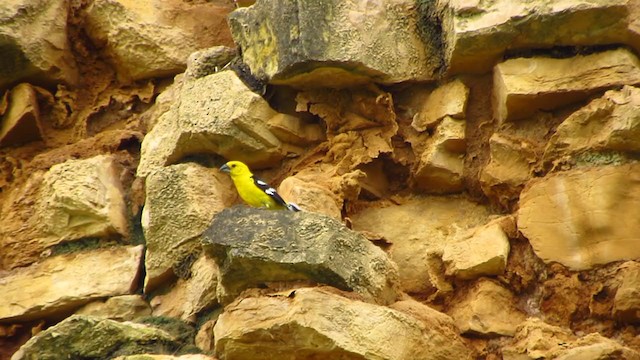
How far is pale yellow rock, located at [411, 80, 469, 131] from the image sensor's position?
826 cm

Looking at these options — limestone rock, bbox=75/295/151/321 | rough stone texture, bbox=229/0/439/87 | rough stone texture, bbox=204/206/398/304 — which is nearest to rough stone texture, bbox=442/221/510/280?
rough stone texture, bbox=204/206/398/304

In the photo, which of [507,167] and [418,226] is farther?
[418,226]

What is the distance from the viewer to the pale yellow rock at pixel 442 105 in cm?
826

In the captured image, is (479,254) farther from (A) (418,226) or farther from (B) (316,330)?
(B) (316,330)

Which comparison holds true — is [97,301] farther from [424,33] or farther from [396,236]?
[424,33]

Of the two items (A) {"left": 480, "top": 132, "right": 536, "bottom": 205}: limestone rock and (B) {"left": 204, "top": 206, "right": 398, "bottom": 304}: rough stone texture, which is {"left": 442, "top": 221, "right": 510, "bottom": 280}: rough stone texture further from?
(B) {"left": 204, "top": 206, "right": 398, "bottom": 304}: rough stone texture

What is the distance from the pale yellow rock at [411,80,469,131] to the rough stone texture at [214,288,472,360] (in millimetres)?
1534

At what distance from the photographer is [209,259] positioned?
7.93 meters

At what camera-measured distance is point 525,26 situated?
26.5 feet

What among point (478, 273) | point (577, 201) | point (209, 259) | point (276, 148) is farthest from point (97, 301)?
point (577, 201)

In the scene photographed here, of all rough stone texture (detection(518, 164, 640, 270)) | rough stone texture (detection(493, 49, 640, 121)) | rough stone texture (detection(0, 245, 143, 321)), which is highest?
rough stone texture (detection(493, 49, 640, 121))

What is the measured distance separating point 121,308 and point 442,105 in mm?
2258

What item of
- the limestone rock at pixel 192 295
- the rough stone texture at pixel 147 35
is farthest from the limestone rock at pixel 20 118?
the limestone rock at pixel 192 295

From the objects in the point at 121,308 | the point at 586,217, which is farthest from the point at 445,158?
the point at 121,308
